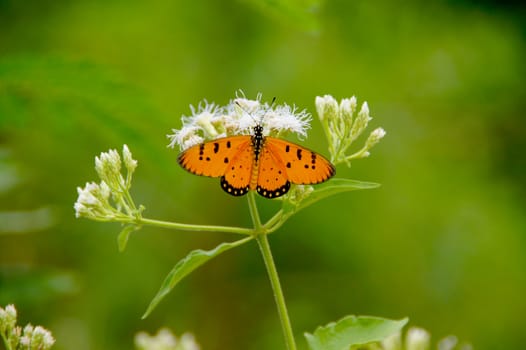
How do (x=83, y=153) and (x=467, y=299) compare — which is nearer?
(x=467, y=299)

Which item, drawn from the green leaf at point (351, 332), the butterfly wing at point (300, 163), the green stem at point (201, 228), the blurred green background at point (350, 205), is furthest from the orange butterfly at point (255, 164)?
the blurred green background at point (350, 205)

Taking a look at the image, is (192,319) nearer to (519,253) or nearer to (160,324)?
(160,324)

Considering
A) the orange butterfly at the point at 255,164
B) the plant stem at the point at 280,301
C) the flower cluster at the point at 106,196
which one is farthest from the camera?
the flower cluster at the point at 106,196

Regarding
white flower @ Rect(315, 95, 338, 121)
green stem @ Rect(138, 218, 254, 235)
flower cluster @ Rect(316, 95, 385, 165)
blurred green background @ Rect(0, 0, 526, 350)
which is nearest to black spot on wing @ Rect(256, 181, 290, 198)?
green stem @ Rect(138, 218, 254, 235)

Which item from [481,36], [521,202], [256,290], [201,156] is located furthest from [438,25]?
[201,156]

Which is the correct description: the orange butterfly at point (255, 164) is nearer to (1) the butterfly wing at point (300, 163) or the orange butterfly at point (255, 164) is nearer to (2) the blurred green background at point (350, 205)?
(1) the butterfly wing at point (300, 163)

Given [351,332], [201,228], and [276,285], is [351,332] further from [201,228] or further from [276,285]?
[201,228]

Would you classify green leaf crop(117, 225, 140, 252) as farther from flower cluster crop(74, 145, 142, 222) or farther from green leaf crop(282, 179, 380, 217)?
green leaf crop(282, 179, 380, 217)
